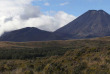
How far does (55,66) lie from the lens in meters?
14.9

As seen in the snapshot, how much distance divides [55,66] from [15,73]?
272 centimetres

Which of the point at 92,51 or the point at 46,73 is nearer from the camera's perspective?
the point at 46,73

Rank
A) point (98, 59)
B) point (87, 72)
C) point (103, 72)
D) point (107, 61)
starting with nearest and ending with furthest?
point (103, 72)
point (87, 72)
point (107, 61)
point (98, 59)

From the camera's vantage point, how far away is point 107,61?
17.8 metres

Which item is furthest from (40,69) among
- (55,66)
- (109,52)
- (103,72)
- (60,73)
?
(109,52)

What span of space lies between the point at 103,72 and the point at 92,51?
13.4 m

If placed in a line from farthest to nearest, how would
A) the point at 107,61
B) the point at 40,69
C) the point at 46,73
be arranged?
the point at 107,61 → the point at 40,69 → the point at 46,73

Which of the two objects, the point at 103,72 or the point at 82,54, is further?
the point at 82,54

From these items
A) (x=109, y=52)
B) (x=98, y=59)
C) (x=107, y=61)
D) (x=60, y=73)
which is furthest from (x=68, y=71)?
(x=109, y=52)

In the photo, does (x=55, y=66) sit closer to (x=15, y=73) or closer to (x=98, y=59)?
(x=15, y=73)

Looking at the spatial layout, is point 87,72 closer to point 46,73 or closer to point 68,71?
point 68,71

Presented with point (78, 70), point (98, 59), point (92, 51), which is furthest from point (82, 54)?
point (78, 70)

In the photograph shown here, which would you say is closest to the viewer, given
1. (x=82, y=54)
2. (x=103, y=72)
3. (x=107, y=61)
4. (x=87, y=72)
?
(x=103, y=72)

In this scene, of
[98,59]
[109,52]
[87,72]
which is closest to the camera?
[87,72]
